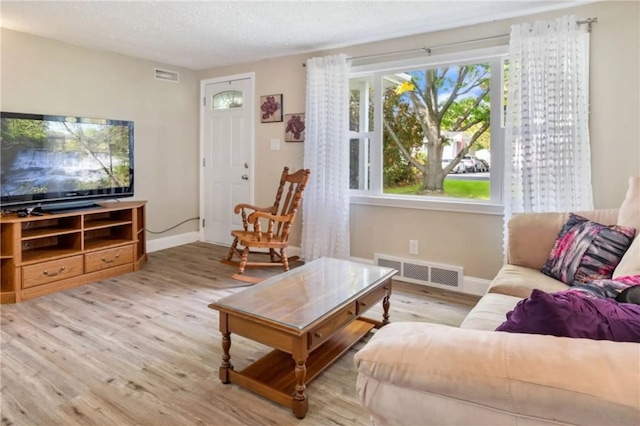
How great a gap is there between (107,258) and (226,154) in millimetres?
1941

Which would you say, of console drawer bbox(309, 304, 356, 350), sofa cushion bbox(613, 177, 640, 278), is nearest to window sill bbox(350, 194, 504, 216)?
sofa cushion bbox(613, 177, 640, 278)

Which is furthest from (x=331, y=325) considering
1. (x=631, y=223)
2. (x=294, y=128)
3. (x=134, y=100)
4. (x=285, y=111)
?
(x=134, y=100)

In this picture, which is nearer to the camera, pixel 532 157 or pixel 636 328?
pixel 636 328

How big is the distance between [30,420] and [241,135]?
12.2 ft

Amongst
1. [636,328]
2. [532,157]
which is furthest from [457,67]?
[636,328]

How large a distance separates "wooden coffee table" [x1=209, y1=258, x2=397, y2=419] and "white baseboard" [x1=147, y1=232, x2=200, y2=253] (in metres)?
2.94

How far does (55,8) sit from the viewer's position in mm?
3062

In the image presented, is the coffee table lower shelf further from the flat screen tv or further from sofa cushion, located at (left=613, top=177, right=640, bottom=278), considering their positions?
the flat screen tv

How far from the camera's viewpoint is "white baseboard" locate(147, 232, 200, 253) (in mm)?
4845

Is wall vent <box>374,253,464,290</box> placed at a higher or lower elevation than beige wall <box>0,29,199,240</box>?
lower

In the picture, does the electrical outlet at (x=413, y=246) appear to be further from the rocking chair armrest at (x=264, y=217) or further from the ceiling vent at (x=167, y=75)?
the ceiling vent at (x=167, y=75)

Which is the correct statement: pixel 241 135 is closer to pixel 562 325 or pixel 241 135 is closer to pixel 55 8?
pixel 55 8

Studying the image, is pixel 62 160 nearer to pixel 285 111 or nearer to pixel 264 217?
pixel 264 217

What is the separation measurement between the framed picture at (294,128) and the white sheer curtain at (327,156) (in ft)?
0.66
